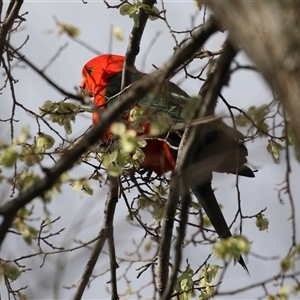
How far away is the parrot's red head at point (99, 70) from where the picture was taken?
182 inches

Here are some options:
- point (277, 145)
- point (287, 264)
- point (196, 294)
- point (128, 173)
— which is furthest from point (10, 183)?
point (287, 264)

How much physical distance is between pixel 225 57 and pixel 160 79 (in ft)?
0.79

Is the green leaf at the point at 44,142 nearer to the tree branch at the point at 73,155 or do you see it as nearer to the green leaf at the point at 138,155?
the green leaf at the point at 138,155

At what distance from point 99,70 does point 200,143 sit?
153 cm

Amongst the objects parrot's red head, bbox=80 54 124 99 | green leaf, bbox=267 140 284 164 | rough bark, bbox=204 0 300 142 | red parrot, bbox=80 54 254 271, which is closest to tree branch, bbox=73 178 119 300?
red parrot, bbox=80 54 254 271

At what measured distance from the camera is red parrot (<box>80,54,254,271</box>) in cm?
296

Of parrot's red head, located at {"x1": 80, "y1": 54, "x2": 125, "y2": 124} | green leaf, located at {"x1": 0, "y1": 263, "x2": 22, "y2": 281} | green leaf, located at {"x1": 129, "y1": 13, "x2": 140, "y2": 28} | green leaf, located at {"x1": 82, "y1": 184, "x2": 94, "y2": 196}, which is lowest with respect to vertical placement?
green leaf, located at {"x1": 0, "y1": 263, "x2": 22, "y2": 281}

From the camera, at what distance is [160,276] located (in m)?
3.00

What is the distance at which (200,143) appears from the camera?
11.3 ft

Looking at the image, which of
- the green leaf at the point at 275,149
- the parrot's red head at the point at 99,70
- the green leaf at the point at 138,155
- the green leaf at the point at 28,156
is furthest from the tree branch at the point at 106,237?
the parrot's red head at the point at 99,70

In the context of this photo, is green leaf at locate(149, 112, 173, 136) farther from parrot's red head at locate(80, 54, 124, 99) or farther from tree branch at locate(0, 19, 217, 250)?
parrot's red head at locate(80, 54, 124, 99)

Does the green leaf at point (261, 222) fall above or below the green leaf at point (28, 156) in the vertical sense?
below

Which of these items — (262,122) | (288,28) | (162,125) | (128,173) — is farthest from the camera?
(128,173)

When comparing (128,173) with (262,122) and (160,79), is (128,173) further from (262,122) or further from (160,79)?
(160,79)
